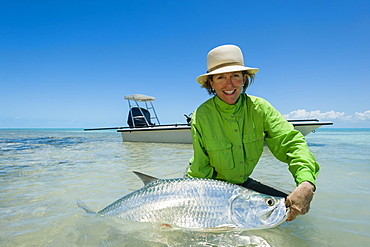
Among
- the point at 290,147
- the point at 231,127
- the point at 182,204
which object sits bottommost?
the point at 182,204

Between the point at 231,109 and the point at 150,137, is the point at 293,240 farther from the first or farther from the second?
the point at 150,137

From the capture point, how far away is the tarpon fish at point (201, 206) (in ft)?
5.55

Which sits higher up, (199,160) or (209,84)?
(209,84)

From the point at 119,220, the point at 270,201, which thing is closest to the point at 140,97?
the point at 119,220

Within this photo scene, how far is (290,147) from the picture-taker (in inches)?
84.7

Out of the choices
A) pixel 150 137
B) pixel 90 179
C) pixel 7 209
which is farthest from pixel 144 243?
pixel 150 137

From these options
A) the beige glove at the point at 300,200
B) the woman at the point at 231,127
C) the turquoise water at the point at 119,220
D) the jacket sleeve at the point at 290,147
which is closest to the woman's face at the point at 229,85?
the woman at the point at 231,127

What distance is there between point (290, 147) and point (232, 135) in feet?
1.76

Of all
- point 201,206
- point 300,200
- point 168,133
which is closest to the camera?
point 300,200

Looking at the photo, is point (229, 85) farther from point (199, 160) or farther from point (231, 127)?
point (199, 160)

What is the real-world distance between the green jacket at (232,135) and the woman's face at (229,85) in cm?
9

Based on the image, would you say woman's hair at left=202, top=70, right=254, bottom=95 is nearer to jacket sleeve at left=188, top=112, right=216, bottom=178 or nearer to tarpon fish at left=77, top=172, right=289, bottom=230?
jacket sleeve at left=188, top=112, right=216, bottom=178

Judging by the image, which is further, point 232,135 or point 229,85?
point 232,135

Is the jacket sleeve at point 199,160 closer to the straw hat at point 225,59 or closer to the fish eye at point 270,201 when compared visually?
the straw hat at point 225,59
